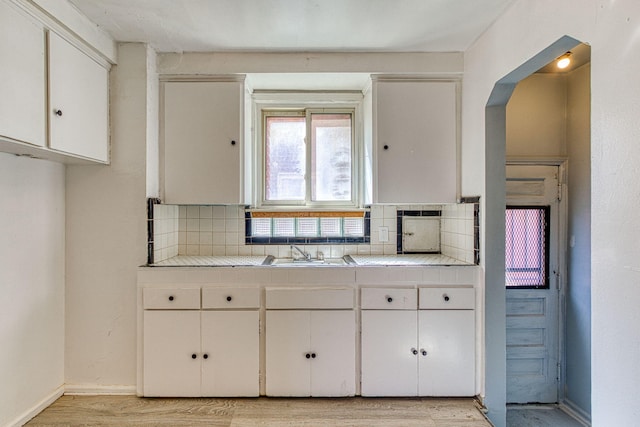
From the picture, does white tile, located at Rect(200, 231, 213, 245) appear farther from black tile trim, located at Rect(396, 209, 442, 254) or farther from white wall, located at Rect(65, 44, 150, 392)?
black tile trim, located at Rect(396, 209, 442, 254)

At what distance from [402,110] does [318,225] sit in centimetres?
113

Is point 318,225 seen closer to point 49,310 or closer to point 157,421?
point 157,421

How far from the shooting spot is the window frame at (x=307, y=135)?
2701 mm

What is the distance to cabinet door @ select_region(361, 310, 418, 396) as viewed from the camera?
2113mm

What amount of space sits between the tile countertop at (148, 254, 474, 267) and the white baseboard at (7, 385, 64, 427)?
98 cm

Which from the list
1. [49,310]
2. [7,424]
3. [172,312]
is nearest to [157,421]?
[172,312]

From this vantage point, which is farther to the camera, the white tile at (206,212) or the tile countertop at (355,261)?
the white tile at (206,212)

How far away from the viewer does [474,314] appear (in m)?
2.13

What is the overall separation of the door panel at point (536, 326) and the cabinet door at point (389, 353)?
112cm

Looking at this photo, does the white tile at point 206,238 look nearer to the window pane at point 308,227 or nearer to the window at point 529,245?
the window pane at point 308,227

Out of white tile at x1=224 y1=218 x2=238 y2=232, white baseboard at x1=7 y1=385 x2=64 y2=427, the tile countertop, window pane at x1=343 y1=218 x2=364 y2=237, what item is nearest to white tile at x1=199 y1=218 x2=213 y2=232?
white tile at x1=224 y1=218 x2=238 y2=232

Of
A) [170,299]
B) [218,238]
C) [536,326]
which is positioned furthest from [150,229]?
[536,326]

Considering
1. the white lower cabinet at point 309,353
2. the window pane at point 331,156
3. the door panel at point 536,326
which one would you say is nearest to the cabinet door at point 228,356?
the white lower cabinet at point 309,353
